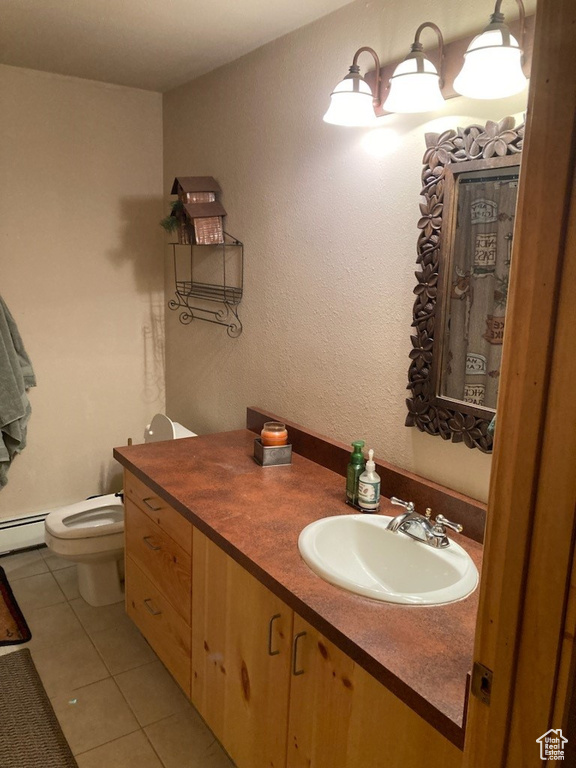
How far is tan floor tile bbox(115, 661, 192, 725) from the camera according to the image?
6.71 feet

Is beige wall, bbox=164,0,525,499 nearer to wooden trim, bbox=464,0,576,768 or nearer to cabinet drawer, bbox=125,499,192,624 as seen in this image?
cabinet drawer, bbox=125,499,192,624

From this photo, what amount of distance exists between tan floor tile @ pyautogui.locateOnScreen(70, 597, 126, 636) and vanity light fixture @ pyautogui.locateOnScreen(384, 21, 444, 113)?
2226mm

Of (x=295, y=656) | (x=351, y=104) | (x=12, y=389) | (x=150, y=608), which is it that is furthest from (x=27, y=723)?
(x=351, y=104)

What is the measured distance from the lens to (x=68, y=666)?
224cm

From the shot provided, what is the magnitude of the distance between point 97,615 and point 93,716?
0.60 metres

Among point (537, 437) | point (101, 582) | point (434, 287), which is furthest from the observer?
point (101, 582)

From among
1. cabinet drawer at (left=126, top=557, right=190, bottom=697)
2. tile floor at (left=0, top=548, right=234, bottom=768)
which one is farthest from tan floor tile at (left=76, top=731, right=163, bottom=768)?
cabinet drawer at (left=126, top=557, right=190, bottom=697)

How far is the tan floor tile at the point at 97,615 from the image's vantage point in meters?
2.49

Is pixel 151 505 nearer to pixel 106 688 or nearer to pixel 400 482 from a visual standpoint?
pixel 106 688

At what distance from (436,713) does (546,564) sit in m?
0.48

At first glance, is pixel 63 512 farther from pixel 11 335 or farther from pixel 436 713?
pixel 436 713

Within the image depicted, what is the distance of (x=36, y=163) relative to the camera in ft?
9.36

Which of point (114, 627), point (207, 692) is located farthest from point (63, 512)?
point (207, 692)

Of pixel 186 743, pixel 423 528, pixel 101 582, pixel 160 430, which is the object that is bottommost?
pixel 186 743
